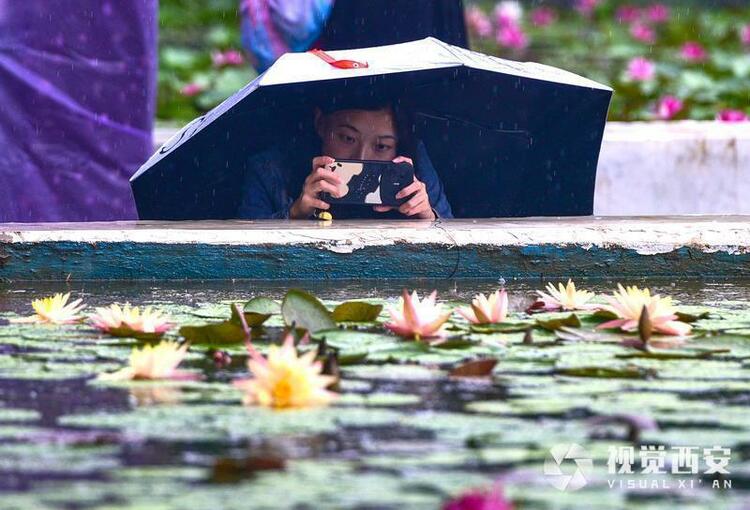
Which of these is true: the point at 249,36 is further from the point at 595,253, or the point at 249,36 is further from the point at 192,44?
the point at 192,44

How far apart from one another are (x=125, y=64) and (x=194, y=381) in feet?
8.71

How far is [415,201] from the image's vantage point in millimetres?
3854

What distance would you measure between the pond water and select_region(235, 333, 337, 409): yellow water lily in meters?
0.02

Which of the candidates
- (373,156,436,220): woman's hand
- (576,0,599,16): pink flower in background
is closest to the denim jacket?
(373,156,436,220): woman's hand

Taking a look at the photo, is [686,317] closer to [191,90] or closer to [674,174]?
[674,174]

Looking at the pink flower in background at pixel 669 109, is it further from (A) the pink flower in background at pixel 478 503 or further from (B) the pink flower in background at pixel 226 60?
(A) the pink flower in background at pixel 478 503

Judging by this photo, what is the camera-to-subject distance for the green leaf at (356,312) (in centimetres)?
244

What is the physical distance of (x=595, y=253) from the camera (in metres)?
3.33

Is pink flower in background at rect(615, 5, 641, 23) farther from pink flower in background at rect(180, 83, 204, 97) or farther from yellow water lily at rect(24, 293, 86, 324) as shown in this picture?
yellow water lily at rect(24, 293, 86, 324)

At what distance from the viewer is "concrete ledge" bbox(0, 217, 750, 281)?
3.24 meters

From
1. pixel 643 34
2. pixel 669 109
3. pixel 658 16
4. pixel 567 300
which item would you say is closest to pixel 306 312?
pixel 567 300

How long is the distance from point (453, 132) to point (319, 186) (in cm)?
71

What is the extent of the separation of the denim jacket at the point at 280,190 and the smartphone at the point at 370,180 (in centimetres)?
13

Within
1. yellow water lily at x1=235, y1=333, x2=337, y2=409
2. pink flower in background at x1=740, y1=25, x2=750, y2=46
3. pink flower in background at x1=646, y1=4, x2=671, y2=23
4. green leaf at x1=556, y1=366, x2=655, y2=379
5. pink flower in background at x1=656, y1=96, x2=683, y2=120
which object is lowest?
yellow water lily at x1=235, y1=333, x2=337, y2=409
